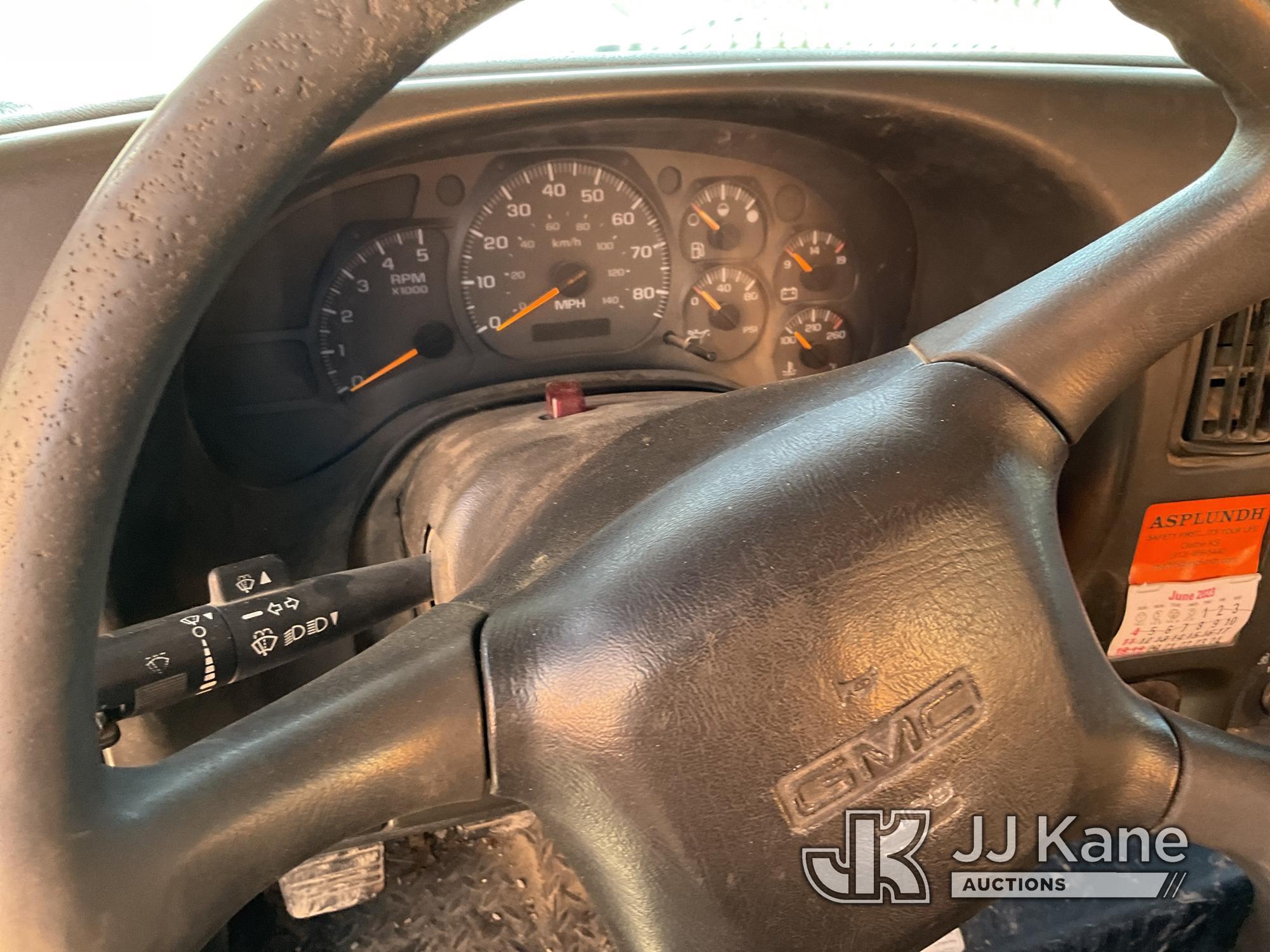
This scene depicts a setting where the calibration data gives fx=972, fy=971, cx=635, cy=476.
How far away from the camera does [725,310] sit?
3.55 feet

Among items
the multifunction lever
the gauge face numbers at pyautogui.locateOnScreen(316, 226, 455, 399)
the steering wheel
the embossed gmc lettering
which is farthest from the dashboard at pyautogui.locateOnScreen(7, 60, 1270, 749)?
the embossed gmc lettering

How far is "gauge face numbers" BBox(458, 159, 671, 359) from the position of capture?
0.98 meters

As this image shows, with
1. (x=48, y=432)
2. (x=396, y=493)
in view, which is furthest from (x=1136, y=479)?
(x=48, y=432)

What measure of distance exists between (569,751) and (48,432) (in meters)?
0.26

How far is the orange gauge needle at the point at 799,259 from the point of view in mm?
1084

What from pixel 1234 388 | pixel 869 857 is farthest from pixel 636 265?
pixel 869 857

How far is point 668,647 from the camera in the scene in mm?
456

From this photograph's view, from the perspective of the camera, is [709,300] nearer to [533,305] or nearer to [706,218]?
[706,218]

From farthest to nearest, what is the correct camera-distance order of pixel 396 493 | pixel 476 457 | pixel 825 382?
pixel 396 493
pixel 476 457
pixel 825 382

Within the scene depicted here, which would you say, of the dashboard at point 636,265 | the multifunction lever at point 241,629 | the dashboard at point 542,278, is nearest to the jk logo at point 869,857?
the multifunction lever at point 241,629

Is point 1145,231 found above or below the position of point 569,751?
above

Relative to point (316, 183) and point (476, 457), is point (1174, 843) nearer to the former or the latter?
point (476, 457)

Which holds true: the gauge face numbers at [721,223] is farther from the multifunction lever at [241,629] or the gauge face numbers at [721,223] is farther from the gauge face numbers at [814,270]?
the multifunction lever at [241,629]

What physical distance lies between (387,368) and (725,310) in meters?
0.37
